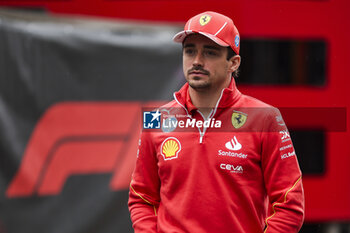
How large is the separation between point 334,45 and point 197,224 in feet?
10.5

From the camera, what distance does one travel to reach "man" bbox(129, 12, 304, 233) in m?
1.98

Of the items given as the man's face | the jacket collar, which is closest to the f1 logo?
the jacket collar

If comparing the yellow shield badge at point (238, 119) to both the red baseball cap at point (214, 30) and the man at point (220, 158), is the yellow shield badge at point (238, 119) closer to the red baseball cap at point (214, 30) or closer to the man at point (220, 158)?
the man at point (220, 158)

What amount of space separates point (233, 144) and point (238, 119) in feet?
0.37

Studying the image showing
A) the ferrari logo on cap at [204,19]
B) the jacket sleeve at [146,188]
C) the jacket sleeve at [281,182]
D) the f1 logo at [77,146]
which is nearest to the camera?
the jacket sleeve at [281,182]

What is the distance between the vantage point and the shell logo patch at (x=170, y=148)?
2.08 m

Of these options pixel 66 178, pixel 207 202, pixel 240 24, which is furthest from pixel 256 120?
pixel 240 24

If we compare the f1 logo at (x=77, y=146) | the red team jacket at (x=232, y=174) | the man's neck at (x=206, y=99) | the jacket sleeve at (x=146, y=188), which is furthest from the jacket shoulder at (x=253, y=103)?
the f1 logo at (x=77, y=146)

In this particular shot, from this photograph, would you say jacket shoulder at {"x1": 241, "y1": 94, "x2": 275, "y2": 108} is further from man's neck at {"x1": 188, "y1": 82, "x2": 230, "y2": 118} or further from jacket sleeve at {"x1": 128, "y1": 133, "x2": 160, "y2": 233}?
jacket sleeve at {"x1": 128, "y1": 133, "x2": 160, "y2": 233}

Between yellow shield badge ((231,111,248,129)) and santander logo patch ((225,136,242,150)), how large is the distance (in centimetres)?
6

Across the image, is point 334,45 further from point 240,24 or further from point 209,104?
point 209,104

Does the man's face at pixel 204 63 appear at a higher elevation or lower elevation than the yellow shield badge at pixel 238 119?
higher

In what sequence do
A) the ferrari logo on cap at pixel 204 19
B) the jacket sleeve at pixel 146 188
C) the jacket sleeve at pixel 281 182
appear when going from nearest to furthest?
the jacket sleeve at pixel 281 182, the ferrari logo on cap at pixel 204 19, the jacket sleeve at pixel 146 188

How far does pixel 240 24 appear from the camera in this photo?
4461 mm
